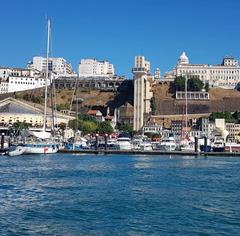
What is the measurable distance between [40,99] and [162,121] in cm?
2825

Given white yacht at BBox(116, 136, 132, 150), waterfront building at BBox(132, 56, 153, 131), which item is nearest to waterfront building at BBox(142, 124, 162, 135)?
waterfront building at BBox(132, 56, 153, 131)

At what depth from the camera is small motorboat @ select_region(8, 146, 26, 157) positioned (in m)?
57.7

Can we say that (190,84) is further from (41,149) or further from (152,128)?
(41,149)

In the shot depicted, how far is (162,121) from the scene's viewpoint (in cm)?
12131

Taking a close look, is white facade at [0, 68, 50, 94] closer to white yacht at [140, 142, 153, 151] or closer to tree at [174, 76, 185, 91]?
tree at [174, 76, 185, 91]

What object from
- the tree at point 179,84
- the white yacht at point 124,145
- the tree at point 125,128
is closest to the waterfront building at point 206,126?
the tree at point 125,128

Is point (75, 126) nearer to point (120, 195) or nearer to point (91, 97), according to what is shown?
point (91, 97)

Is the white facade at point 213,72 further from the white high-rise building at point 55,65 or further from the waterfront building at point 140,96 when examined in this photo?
the white high-rise building at point 55,65

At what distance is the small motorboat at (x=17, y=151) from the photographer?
5772cm

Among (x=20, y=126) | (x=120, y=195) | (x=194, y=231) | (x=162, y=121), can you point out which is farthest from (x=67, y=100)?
(x=194, y=231)

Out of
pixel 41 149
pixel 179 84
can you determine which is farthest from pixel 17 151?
pixel 179 84

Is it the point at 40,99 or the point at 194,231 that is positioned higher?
the point at 40,99

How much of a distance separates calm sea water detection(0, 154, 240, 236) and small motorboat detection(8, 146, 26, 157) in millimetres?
21627

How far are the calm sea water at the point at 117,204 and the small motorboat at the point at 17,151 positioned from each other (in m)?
21.6
